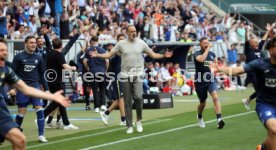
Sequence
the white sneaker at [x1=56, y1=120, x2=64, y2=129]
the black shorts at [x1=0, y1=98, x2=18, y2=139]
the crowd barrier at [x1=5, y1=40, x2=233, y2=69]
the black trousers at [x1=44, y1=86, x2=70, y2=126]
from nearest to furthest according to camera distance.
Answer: the black shorts at [x1=0, y1=98, x2=18, y2=139] < the black trousers at [x1=44, y1=86, x2=70, y2=126] < the white sneaker at [x1=56, y1=120, x2=64, y2=129] < the crowd barrier at [x1=5, y1=40, x2=233, y2=69]

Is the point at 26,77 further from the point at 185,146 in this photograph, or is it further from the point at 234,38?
the point at 234,38

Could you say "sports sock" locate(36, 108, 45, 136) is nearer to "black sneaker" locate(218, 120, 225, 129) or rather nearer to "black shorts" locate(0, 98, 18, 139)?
"black sneaker" locate(218, 120, 225, 129)

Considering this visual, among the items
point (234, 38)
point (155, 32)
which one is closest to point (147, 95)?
point (155, 32)

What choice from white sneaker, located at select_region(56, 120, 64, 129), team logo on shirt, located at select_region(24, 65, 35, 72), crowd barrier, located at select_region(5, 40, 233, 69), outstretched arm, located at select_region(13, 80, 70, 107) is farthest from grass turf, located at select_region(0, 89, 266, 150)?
crowd barrier, located at select_region(5, 40, 233, 69)

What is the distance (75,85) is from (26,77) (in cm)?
1153

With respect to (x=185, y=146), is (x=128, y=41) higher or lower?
higher

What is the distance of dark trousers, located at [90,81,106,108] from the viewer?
2155cm

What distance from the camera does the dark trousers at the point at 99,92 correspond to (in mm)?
21547

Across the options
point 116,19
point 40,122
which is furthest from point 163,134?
point 116,19

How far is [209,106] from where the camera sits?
23375mm

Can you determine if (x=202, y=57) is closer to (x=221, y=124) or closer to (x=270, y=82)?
(x=221, y=124)

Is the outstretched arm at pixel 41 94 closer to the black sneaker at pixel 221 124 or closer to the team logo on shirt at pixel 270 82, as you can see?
the team logo on shirt at pixel 270 82

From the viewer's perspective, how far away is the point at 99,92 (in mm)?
21906

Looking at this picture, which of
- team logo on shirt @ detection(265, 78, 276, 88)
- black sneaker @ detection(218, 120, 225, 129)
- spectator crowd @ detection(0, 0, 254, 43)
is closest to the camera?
team logo on shirt @ detection(265, 78, 276, 88)
